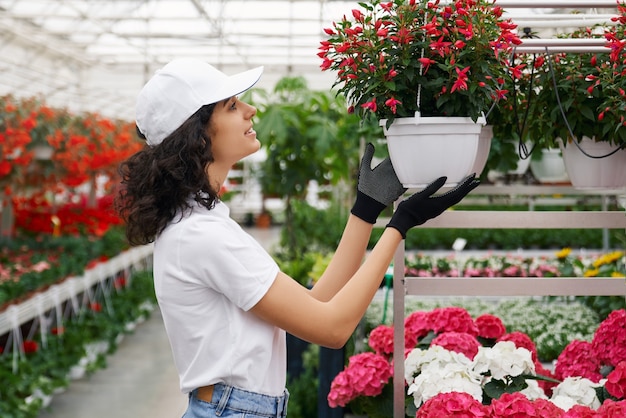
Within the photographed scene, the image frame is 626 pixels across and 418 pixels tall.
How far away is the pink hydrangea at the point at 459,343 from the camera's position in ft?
6.33

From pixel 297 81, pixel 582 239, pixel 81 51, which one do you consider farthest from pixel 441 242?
pixel 81 51

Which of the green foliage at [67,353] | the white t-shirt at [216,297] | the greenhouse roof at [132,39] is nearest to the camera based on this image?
the white t-shirt at [216,297]

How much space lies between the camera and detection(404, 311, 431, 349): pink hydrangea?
214 centimetres

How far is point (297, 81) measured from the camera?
5512 millimetres

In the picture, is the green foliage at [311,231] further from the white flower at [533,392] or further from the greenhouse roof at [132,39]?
the white flower at [533,392]

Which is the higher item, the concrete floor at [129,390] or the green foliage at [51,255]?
the green foliage at [51,255]

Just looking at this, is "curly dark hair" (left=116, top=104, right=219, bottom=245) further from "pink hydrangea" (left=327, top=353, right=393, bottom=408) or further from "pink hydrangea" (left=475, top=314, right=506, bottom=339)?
"pink hydrangea" (left=475, top=314, right=506, bottom=339)

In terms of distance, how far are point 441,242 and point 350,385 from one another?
7280 mm

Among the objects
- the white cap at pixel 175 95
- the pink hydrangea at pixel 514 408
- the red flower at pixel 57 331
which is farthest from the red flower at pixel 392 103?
the red flower at pixel 57 331

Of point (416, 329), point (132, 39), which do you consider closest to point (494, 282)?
point (416, 329)

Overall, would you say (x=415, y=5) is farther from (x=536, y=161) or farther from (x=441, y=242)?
(x=441, y=242)

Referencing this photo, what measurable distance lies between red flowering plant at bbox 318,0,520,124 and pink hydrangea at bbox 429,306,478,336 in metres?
0.88

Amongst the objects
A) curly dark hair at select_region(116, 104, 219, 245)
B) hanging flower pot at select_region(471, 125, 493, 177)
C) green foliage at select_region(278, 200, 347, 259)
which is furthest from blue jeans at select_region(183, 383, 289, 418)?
green foliage at select_region(278, 200, 347, 259)

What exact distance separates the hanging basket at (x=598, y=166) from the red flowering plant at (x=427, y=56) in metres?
0.35
